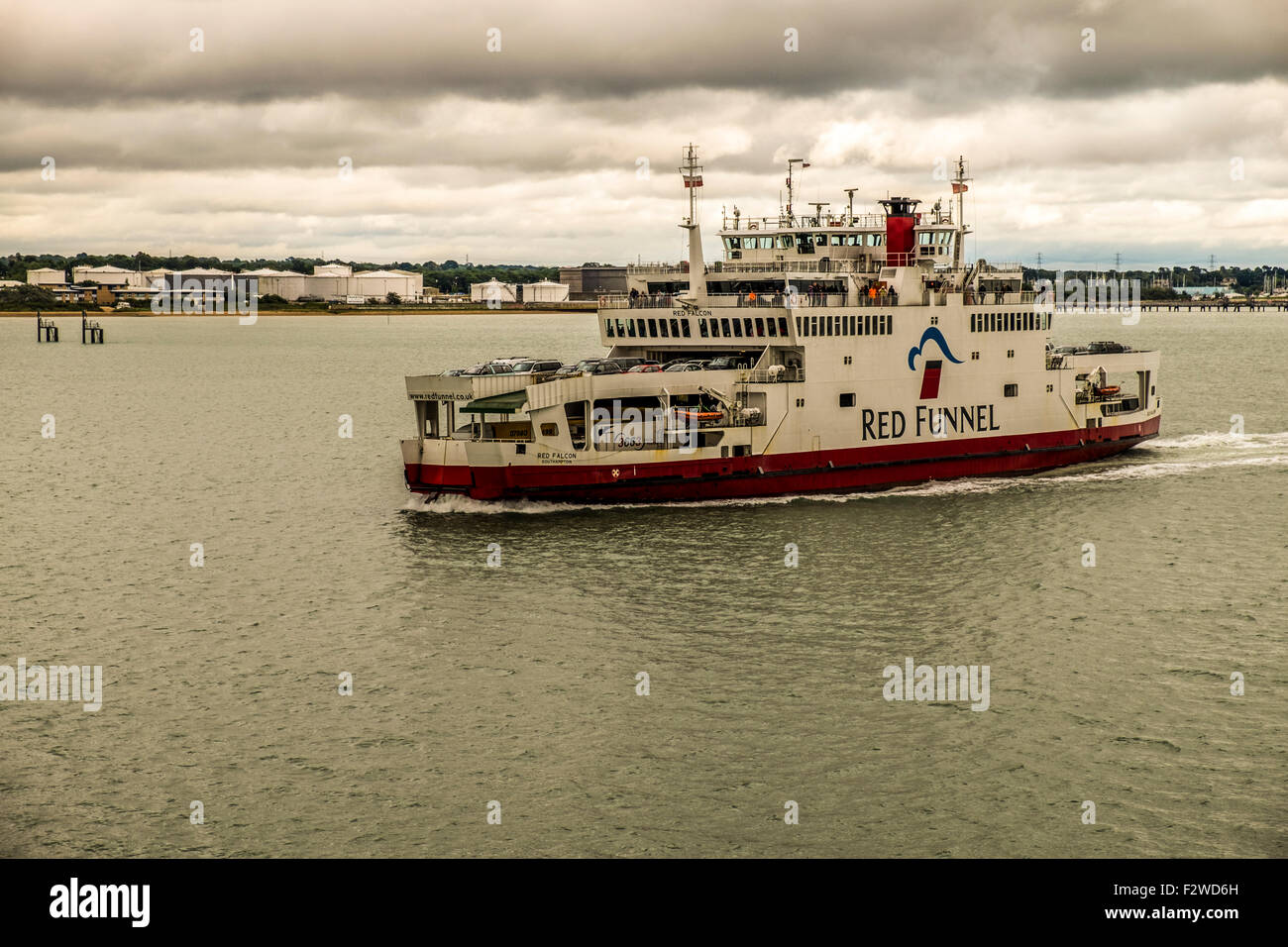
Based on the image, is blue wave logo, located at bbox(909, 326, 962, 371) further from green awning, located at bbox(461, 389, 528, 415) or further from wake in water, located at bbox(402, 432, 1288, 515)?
green awning, located at bbox(461, 389, 528, 415)

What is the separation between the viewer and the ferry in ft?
157

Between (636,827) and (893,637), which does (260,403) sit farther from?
(636,827)

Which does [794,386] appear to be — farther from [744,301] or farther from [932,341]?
[932,341]

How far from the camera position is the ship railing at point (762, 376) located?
1983 inches

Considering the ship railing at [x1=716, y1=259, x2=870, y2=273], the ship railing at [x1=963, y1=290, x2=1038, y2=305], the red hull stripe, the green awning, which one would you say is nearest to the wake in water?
the red hull stripe

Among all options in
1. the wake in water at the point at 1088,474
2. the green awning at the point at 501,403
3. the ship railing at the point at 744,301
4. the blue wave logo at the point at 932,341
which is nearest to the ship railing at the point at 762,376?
the ship railing at the point at 744,301

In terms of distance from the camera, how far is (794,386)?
167 feet

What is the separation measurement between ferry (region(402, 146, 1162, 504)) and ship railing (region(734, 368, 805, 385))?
67 mm

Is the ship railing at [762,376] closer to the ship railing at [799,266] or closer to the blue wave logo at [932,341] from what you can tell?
the blue wave logo at [932,341]

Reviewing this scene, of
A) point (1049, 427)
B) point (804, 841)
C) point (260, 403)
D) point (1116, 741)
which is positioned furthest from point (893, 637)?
point (260, 403)

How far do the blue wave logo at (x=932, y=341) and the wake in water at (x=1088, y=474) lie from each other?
555 centimetres

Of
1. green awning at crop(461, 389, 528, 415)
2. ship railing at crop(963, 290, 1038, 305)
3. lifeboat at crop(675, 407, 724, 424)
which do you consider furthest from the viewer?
ship railing at crop(963, 290, 1038, 305)
